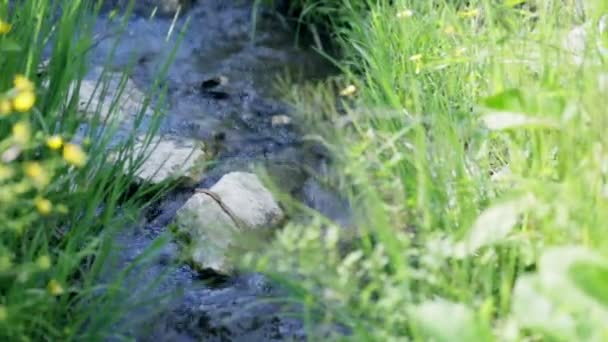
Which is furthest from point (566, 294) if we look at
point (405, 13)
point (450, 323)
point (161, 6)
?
point (161, 6)

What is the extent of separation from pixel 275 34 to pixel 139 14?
0.88 metres

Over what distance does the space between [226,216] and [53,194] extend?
0.73 m

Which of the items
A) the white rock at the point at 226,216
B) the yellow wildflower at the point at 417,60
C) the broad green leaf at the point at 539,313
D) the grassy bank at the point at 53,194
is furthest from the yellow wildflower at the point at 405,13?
the broad green leaf at the point at 539,313

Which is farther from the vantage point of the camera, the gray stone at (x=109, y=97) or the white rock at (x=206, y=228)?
the gray stone at (x=109, y=97)

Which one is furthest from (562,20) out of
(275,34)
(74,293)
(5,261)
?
(275,34)

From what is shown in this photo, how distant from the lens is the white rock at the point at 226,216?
7.84 ft

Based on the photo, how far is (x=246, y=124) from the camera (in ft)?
11.2

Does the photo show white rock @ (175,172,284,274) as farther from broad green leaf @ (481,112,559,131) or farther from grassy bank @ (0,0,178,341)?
broad green leaf @ (481,112,559,131)

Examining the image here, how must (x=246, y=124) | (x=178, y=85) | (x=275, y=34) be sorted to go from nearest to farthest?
(x=246, y=124) → (x=178, y=85) → (x=275, y=34)

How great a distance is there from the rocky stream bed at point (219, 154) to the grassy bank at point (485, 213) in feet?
0.83

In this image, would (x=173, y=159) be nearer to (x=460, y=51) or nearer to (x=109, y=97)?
(x=109, y=97)

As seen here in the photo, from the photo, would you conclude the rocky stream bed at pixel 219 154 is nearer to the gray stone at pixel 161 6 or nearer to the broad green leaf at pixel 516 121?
the gray stone at pixel 161 6

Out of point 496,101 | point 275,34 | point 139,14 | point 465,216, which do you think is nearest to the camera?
point 496,101

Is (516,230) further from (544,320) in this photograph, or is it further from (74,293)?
(74,293)
